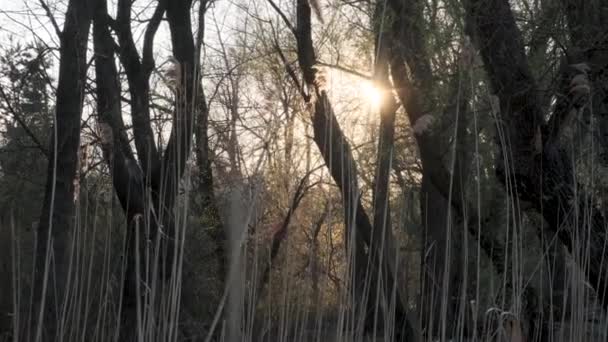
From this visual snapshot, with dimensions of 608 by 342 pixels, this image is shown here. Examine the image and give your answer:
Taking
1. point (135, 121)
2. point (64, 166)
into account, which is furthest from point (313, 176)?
point (64, 166)

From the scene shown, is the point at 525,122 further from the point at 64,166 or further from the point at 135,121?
the point at 135,121

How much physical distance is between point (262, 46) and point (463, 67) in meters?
8.30

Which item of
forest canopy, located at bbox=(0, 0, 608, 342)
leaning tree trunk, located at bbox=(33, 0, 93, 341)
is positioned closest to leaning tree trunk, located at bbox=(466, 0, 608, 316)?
forest canopy, located at bbox=(0, 0, 608, 342)

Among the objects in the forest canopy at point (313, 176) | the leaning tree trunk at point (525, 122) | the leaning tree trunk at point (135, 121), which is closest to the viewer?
the forest canopy at point (313, 176)

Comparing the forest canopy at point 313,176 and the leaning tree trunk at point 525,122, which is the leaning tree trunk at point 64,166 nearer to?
the forest canopy at point 313,176

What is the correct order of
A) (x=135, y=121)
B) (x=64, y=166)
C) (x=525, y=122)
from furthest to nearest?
(x=135, y=121) < (x=64, y=166) < (x=525, y=122)

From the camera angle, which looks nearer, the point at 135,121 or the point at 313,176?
the point at 135,121

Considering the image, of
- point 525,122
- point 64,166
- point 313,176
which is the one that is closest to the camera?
point 525,122

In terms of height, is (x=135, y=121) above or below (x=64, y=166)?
above

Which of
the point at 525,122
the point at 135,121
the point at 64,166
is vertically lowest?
the point at 64,166

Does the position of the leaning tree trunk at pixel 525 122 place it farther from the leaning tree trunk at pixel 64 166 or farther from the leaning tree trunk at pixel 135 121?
the leaning tree trunk at pixel 64 166

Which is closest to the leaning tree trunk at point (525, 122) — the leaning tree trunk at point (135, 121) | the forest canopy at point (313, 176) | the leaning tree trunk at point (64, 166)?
the forest canopy at point (313, 176)

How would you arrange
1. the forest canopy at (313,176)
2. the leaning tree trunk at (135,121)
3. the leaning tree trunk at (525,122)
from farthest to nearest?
the leaning tree trunk at (135,121) < the leaning tree trunk at (525,122) < the forest canopy at (313,176)

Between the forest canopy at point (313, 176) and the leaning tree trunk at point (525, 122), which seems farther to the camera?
the leaning tree trunk at point (525, 122)
